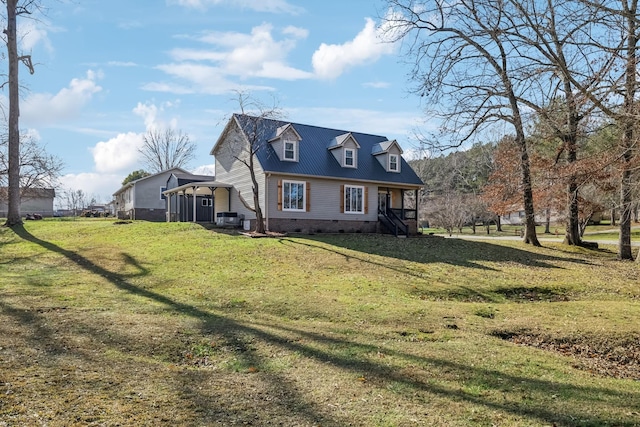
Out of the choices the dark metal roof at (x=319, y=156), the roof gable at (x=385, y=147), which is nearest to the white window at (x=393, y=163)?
the dark metal roof at (x=319, y=156)

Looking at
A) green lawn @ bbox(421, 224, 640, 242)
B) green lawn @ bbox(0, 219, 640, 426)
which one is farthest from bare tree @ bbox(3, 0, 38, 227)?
green lawn @ bbox(421, 224, 640, 242)

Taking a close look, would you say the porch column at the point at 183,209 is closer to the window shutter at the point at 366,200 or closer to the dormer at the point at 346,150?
the dormer at the point at 346,150

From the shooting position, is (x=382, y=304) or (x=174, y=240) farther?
(x=174, y=240)

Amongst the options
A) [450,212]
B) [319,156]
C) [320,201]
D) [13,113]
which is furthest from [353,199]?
[450,212]

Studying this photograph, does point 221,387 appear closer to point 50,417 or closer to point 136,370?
point 136,370

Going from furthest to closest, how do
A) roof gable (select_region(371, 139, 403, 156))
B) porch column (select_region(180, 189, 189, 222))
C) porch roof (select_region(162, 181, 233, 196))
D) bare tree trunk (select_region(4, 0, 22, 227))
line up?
porch column (select_region(180, 189, 189, 222)), roof gable (select_region(371, 139, 403, 156)), porch roof (select_region(162, 181, 233, 196)), bare tree trunk (select_region(4, 0, 22, 227))

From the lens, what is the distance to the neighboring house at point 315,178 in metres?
23.3

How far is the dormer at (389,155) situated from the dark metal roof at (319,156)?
0.83 ft

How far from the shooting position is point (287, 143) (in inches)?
959

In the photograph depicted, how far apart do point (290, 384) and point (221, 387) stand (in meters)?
0.77

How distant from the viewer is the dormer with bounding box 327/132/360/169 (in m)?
25.9

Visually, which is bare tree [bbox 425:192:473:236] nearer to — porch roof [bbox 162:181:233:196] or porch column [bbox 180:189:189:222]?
porch roof [bbox 162:181:233:196]

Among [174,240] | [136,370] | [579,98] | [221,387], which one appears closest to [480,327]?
[579,98]

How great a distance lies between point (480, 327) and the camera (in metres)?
8.86
